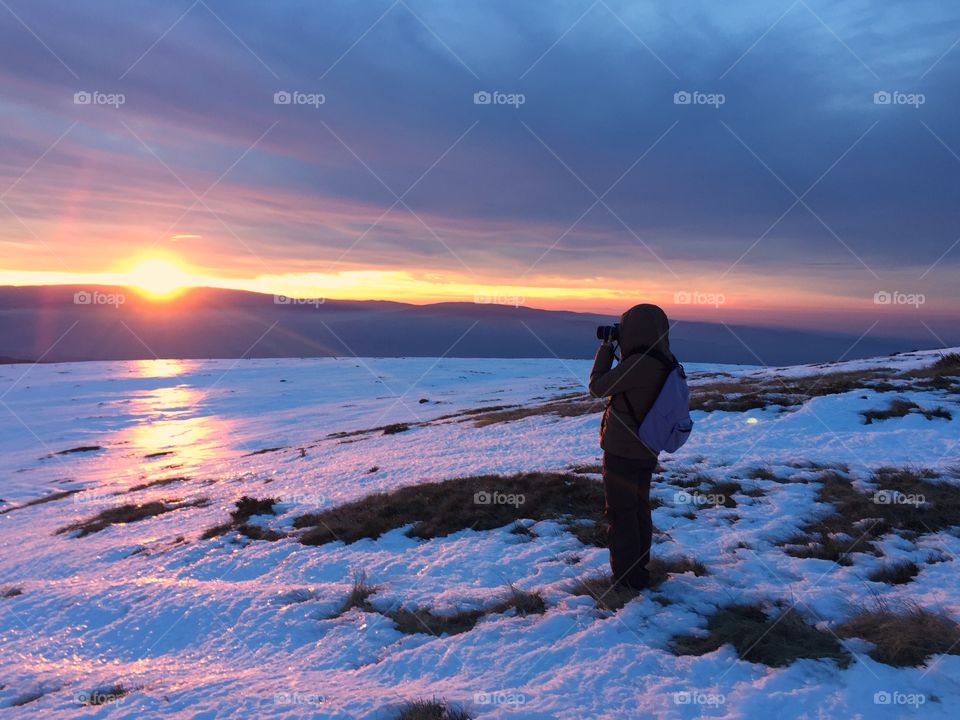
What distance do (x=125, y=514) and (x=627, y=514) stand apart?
1383 centimetres

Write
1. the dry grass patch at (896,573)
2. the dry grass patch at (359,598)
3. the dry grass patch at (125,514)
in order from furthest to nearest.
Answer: the dry grass patch at (125,514)
the dry grass patch at (359,598)
the dry grass patch at (896,573)

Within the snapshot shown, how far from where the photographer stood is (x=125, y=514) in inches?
553

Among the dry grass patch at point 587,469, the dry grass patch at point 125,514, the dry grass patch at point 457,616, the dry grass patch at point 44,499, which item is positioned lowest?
the dry grass patch at point 44,499

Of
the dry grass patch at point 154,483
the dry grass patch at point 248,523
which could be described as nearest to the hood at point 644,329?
the dry grass patch at point 248,523

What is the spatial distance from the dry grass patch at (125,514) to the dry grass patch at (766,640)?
1267cm

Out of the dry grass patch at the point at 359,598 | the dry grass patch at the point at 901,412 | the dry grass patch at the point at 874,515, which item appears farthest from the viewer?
the dry grass patch at the point at 901,412

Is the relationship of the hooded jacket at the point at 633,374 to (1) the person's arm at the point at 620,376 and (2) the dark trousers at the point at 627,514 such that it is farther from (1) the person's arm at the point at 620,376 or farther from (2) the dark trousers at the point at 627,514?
(2) the dark trousers at the point at 627,514

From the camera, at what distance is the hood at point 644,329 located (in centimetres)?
589

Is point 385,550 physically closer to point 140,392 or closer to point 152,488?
point 152,488

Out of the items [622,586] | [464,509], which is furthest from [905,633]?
[464,509]

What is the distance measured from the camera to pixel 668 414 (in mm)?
5785

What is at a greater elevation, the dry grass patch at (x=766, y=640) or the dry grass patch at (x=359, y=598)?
the dry grass patch at (x=766, y=640)

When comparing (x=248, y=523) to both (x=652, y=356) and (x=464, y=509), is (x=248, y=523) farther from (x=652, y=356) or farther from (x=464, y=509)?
(x=652, y=356)

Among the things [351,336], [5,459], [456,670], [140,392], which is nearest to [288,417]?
[5,459]
